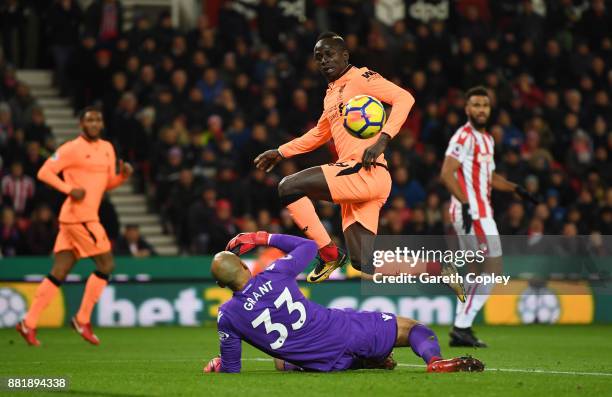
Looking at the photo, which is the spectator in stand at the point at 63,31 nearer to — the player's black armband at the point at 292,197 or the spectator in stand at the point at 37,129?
the spectator in stand at the point at 37,129

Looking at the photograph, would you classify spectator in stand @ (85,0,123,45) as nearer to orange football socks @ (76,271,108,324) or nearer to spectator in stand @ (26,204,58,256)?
spectator in stand @ (26,204,58,256)

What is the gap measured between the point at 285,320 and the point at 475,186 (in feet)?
14.7

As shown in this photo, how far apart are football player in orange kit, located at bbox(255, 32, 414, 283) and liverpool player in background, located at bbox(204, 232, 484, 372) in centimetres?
74

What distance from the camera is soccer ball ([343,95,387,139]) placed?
961cm

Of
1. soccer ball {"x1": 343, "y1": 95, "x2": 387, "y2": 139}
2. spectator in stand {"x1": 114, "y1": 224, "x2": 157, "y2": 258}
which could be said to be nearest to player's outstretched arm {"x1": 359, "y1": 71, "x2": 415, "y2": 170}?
soccer ball {"x1": 343, "y1": 95, "x2": 387, "y2": 139}

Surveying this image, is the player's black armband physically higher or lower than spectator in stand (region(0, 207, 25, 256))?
higher

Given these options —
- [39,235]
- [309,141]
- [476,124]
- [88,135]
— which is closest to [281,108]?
[39,235]

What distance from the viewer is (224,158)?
18.1 metres

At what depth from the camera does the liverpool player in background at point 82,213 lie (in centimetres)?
1305

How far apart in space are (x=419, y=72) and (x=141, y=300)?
6.57 meters

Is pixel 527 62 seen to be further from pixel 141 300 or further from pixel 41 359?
pixel 41 359

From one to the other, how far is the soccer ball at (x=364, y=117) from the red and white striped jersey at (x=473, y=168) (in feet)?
9.93

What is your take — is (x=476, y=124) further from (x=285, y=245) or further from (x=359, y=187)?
(x=285, y=245)

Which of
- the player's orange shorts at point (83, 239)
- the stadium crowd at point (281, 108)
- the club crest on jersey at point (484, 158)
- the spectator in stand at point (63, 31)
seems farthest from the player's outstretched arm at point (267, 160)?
the spectator in stand at point (63, 31)
